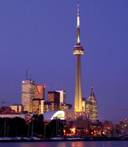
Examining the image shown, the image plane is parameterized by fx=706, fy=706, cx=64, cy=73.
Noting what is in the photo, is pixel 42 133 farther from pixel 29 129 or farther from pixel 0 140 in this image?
pixel 0 140

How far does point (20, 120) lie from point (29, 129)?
368 centimetres

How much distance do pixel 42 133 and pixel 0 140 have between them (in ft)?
66.3

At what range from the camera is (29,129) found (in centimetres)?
19200

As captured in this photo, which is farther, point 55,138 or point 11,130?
point 55,138

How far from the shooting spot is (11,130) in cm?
18450

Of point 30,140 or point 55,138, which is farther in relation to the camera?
point 55,138

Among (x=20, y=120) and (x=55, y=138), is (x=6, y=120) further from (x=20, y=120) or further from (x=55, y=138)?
(x=55, y=138)

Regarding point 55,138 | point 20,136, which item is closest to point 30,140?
point 20,136

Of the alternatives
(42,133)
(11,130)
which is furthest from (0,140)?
(42,133)

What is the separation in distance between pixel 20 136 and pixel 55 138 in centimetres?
1532

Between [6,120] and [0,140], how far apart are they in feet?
35.9

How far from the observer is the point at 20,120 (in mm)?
190750

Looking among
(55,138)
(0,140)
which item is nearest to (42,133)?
(55,138)

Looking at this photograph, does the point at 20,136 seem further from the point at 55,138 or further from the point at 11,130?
the point at 55,138
